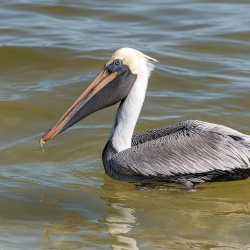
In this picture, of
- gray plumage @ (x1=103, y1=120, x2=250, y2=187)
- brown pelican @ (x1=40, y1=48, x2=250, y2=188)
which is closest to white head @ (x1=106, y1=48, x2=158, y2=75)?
brown pelican @ (x1=40, y1=48, x2=250, y2=188)

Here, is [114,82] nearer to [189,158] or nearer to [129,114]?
[129,114]

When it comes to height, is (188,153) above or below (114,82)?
below

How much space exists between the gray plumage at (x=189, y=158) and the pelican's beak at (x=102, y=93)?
19.9 inches

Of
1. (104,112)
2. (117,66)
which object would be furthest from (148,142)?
(104,112)

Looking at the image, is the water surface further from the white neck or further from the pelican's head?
the pelican's head

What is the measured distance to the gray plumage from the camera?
20.4 ft

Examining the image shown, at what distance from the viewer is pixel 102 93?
6.65 meters

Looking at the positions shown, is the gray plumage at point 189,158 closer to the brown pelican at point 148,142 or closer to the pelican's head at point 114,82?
the brown pelican at point 148,142

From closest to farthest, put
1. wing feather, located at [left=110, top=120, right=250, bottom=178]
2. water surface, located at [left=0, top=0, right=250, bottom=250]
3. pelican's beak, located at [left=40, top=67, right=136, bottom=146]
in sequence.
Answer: water surface, located at [left=0, top=0, right=250, bottom=250] → wing feather, located at [left=110, top=120, right=250, bottom=178] → pelican's beak, located at [left=40, top=67, right=136, bottom=146]

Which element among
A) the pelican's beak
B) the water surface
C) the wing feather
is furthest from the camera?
the pelican's beak

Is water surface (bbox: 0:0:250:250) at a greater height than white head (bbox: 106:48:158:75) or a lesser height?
lesser

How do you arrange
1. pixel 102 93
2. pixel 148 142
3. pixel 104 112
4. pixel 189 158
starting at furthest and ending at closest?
pixel 104 112 → pixel 102 93 → pixel 148 142 → pixel 189 158

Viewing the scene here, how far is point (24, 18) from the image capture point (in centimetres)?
1254

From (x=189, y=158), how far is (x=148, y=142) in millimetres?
442
